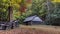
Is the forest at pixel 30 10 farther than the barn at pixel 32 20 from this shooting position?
No

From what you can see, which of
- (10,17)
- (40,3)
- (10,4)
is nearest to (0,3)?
(10,4)

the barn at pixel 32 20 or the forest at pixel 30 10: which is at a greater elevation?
the forest at pixel 30 10

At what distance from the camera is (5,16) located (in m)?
24.9

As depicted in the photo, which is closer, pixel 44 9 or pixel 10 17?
pixel 10 17

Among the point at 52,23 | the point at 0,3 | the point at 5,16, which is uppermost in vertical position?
the point at 0,3

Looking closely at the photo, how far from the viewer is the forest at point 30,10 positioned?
61.6 ft

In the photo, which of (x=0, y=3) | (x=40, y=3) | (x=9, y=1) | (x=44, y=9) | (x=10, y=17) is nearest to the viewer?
(x=9, y=1)

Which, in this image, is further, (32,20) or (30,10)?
(30,10)

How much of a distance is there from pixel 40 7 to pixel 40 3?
1001mm

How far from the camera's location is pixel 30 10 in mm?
36844

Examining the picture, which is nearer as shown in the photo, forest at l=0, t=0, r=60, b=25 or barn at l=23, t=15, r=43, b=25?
forest at l=0, t=0, r=60, b=25

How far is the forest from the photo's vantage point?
18.8m

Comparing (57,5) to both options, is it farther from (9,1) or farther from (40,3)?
(9,1)

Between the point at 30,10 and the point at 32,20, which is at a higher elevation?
the point at 30,10
